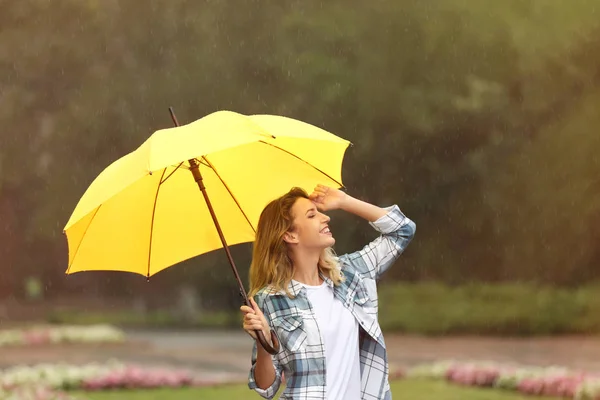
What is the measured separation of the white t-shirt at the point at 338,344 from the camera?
256 cm

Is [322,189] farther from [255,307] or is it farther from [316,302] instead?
[255,307]

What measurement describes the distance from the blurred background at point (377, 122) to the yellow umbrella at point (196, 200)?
3.08 meters

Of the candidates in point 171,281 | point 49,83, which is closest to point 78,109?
point 49,83

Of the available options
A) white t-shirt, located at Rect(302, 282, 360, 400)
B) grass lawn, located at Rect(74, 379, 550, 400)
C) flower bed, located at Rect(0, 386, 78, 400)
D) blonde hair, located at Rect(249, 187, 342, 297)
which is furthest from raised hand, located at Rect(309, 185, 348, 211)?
flower bed, located at Rect(0, 386, 78, 400)

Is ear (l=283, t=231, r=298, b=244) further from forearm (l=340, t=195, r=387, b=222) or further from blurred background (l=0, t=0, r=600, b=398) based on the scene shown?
blurred background (l=0, t=0, r=600, b=398)

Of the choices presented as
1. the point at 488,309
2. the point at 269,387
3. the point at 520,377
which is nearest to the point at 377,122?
the point at 488,309

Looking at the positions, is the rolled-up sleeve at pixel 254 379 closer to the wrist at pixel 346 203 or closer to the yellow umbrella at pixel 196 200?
the yellow umbrella at pixel 196 200

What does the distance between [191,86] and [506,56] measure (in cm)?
196

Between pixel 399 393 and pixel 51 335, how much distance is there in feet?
6.84

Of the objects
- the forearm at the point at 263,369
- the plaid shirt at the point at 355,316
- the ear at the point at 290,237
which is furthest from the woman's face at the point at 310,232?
the forearm at the point at 263,369

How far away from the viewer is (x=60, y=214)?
19.7ft

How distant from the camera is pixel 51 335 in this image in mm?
5859

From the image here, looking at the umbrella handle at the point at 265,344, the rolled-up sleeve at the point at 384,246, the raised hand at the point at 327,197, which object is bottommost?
the umbrella handle at the point at 265,344

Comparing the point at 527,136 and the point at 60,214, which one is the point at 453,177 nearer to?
the point at 527,136
